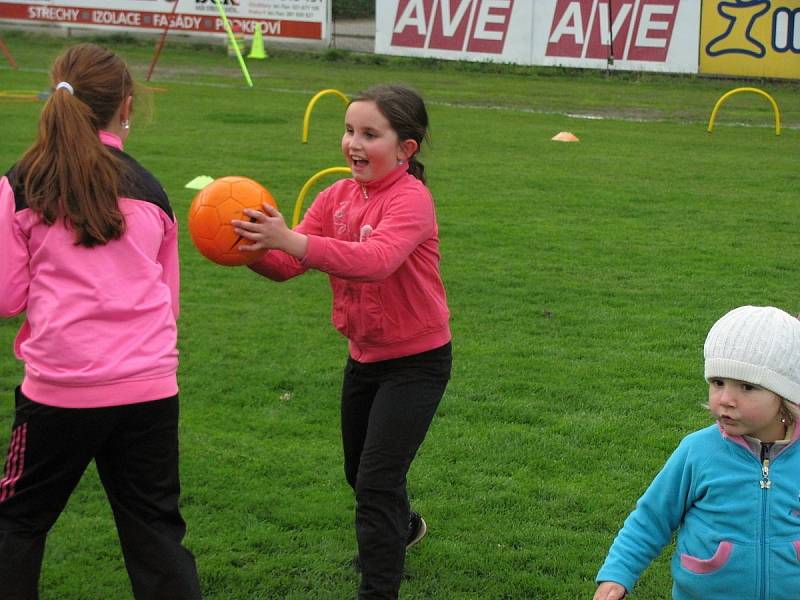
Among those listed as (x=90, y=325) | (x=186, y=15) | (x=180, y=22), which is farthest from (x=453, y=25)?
(x=90, y=325)

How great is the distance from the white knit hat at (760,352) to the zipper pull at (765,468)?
0.14 m

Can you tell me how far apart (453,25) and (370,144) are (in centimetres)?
2511

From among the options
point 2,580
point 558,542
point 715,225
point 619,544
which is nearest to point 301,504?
point 558,542

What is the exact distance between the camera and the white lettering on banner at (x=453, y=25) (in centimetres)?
2805

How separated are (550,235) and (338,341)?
377 cm

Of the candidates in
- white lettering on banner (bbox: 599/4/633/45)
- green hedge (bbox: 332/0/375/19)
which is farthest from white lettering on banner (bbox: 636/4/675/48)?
green hedge (bbox: 332/0/375/19)

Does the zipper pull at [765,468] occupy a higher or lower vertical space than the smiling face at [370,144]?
lower

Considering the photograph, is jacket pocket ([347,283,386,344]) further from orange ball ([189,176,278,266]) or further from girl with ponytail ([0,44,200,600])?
girl with ponytail ([0,44,200,600])

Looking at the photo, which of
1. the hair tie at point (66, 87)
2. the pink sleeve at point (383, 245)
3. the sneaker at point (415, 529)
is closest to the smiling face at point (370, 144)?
the pink sleeve at point (383, 245)

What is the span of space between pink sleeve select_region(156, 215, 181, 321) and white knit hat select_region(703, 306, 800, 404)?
5.43 feet

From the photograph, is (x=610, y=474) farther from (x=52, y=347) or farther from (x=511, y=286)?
(x=511, y=286)

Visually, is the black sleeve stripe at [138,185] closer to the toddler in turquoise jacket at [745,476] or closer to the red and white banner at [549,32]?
the toddler in turquoise jacket at [745,476]

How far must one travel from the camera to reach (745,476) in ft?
10.0

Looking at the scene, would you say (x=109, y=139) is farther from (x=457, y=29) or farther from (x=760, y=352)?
(x=457, y=29)
